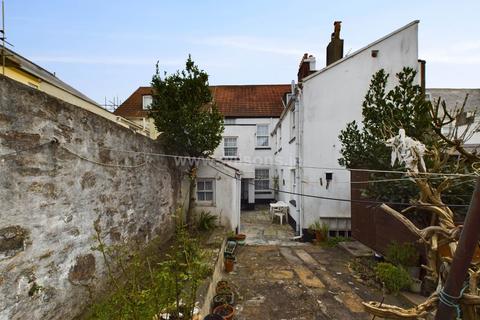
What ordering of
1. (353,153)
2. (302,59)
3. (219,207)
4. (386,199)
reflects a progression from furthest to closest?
(302,59) < (219,207) < (353,153) < (386,199)

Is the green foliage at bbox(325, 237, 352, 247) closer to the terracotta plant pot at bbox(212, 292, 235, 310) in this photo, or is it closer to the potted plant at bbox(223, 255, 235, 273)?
the potted plant at bbox(223, 255, 235, 273)

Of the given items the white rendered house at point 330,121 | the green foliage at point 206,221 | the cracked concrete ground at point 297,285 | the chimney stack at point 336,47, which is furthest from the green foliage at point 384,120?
the green foliage at point 206,221

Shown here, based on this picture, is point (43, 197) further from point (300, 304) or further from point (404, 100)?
point (404, 100)

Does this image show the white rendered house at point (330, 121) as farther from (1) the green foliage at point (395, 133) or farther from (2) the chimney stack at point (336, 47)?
(1) the green foliage at point (395, 133)

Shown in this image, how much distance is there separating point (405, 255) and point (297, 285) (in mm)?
2633

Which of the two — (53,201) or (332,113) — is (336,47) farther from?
(53,201)

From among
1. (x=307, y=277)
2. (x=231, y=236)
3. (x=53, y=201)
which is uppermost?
(x=53, y=201)

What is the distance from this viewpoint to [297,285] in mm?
6027

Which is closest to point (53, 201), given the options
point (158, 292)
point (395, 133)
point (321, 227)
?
point (158, 292)

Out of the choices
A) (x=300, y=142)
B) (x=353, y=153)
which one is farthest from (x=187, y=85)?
(x=353, y=153)

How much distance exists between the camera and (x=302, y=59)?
40.0 feet

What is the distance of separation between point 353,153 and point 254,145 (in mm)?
9827

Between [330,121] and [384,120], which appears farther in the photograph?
[330,121]

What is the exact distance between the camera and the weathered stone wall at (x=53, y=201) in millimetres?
2514
